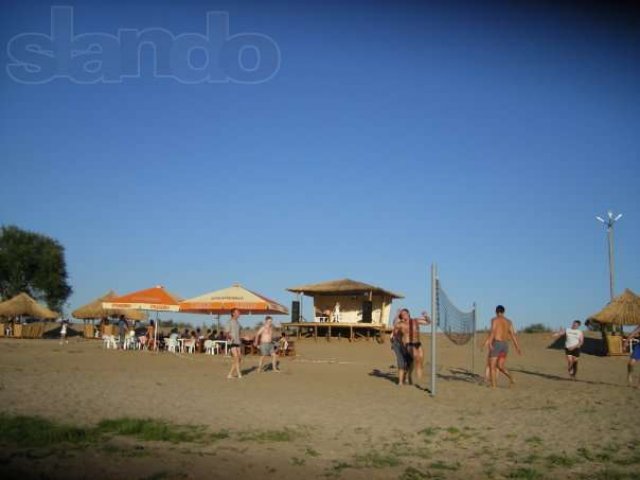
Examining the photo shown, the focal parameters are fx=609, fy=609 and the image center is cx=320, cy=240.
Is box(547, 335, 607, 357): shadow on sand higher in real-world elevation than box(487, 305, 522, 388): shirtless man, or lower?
lower

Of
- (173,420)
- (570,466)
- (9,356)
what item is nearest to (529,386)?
(570,466)

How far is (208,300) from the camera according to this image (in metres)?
19.6

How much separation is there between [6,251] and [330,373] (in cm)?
3601

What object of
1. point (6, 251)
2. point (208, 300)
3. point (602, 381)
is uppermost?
point (6, 251)

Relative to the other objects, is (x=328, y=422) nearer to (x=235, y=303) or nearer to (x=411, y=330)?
(x=411, y=330)

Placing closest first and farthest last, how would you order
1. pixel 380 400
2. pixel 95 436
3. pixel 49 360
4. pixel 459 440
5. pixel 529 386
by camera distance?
pixel 95 436
pixel 459 440
pixel 380 400
pixel 529 386
pixel 49 360

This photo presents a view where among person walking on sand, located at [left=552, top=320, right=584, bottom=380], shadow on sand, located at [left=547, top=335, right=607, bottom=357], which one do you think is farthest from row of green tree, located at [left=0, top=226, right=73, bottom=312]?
person walking on sand, located at [left=552, top=320, right=584, bottom=380]

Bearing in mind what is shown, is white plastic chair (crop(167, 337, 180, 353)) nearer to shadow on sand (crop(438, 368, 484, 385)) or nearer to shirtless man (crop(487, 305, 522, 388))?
shadow on sand (crop(438, 368, 484, 385))

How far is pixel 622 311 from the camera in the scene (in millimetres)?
24562

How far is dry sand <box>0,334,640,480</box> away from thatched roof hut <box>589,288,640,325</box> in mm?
9592

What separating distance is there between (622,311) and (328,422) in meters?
20.5

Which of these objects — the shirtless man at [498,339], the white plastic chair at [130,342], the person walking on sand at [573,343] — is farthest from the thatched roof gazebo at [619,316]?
the white plastic chair at [130,342]

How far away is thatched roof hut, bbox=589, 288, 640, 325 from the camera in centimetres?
2419

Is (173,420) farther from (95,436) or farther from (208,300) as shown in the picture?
(208,300)
